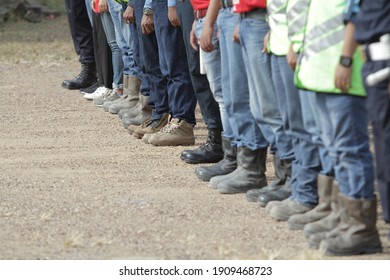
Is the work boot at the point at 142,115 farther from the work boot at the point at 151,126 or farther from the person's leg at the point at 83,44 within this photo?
the person's leg at the point at 83,44

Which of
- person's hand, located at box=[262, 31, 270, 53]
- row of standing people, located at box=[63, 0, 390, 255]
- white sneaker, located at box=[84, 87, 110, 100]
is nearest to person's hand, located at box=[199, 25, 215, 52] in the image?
row of standing people, located at box=[63, 0, 390, 255]

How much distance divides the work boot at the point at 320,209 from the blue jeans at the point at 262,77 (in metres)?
0.61

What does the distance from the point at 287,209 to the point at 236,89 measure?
1.06 m

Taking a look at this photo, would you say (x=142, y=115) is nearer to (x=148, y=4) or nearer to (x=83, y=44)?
(x=148, y=4)

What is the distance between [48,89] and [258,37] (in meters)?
6.73

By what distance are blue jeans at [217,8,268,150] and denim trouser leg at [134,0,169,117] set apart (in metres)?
2.38

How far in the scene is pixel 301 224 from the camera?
249 inches

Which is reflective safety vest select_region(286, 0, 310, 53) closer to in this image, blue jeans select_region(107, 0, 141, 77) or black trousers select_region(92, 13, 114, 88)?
blue jeans select_region(107, 0, 141, 77)

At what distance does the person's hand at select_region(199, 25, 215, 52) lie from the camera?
761 cm

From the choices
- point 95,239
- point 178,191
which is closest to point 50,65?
point 178,191

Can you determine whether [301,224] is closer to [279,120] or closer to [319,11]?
Result: [279,120]

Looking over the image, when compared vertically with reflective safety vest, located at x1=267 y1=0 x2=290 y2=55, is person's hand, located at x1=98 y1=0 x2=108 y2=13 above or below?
below

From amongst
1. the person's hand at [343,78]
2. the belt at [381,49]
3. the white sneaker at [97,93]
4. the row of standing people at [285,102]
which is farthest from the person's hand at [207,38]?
the white sneaker at [97,93]

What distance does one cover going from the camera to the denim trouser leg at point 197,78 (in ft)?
27.6
